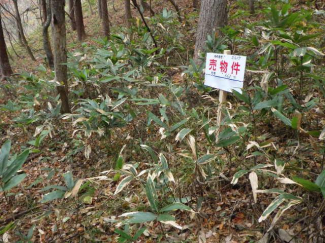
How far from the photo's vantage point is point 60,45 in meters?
3.55

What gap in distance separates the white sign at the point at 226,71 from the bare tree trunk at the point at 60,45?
6.97 feet

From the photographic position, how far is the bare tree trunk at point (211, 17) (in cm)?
412

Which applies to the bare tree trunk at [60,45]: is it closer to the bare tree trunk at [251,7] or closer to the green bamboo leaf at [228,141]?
the green bamboo leaf at [228,141]

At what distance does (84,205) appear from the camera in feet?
8.49

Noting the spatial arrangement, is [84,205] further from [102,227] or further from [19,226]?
[19,226]

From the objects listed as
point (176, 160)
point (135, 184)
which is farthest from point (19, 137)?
point (176, 160)

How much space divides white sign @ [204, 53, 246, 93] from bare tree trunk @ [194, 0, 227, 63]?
6.00 ft

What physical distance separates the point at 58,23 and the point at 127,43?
53.9 inches

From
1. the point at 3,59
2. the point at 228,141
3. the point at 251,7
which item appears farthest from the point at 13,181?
the point at 3,59

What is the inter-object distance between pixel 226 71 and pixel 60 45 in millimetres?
2404

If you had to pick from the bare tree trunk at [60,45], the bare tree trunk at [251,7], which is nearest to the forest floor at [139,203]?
the bare tree trunk at [60,45]

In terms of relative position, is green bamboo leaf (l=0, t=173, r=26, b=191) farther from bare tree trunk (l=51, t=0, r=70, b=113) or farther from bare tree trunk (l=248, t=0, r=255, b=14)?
bare tree trunk (l=248, t=0, r=255, b=14)

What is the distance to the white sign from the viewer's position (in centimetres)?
213

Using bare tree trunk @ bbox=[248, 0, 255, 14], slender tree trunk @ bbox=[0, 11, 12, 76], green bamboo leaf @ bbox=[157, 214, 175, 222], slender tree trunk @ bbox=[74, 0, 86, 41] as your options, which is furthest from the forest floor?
slender tree trunk @ bbox=[74, 0, 86, 41]
